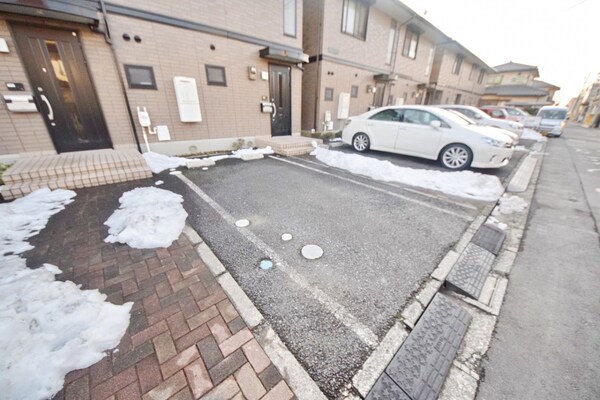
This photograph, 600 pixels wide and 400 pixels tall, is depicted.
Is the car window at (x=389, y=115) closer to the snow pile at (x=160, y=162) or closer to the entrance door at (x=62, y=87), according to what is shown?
the snow pile at (x=160, y=162)

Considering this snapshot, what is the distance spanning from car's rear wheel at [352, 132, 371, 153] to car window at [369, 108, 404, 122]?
0.63m

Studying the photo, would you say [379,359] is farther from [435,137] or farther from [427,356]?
[435,137]

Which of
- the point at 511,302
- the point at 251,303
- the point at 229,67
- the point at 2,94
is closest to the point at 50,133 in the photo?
the point at 2,94

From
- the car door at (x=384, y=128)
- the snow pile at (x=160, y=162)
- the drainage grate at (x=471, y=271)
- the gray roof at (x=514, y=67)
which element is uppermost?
the gray roof at (x=514, y=67)

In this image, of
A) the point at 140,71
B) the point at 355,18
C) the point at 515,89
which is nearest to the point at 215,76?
the point at 140,71

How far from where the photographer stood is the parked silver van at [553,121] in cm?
Answer: 1362

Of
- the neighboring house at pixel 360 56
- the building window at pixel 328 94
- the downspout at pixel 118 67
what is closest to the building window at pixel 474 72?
the neighboring house at pixel 360 56

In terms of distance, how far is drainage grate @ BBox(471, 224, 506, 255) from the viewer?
9.04 feet

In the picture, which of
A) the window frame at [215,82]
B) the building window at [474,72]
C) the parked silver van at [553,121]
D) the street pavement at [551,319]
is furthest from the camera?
the building window at [474,72]

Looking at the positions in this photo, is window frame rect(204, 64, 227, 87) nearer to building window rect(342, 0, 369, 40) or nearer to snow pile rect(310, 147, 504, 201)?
snow pile rect(310, 147, 504, 201)

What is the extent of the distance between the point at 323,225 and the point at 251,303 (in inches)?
60.9

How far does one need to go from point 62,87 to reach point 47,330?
5524mm

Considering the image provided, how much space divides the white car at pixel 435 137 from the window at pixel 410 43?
388 inches

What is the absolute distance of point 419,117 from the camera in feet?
19.6
